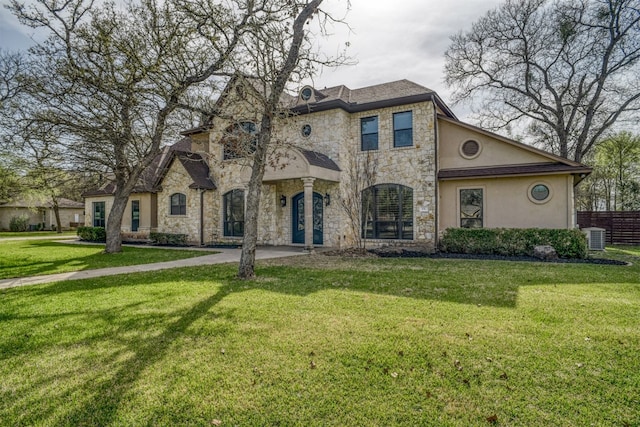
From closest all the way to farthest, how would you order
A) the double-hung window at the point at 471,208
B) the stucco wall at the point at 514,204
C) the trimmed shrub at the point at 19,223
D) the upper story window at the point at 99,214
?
the stucco wall at the point at 514,204 → the double-hung window at the point at 471,208 → the upper story window at the point at 99,214 → the trimmed shrub at the point at 19,223

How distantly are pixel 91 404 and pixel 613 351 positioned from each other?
5268mm

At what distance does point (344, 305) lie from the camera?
5871mm

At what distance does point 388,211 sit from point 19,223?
38.0 meters

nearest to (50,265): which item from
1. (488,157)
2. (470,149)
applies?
(470,149)

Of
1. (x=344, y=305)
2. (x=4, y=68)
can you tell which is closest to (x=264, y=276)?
(x=344, y=305)

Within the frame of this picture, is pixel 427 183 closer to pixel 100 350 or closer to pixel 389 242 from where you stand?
pixel 389 242

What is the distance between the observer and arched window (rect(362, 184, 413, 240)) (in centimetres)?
1422

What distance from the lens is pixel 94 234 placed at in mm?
20828

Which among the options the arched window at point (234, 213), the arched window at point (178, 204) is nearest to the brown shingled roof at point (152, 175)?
the arched window at point (178, 204)

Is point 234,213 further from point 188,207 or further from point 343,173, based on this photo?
point 343,173

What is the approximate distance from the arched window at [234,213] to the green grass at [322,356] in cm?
993

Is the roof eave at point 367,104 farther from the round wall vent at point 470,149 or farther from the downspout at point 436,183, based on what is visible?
the round wall vent at point 470,149

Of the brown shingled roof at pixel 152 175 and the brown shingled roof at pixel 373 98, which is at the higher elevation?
the brown shingled roof at pixel 373 98

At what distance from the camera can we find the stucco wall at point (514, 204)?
40.8 feet
